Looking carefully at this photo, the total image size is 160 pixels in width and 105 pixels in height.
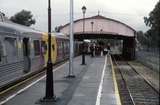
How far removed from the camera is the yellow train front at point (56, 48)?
31.1 meters

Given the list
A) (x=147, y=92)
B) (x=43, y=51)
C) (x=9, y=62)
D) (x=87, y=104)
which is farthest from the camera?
(x=43, y=51)

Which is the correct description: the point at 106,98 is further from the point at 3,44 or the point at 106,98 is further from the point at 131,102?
the point at 3,44

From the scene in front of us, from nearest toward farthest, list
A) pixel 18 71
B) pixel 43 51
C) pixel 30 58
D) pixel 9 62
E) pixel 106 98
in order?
pixel 106 98
pixel 9 62
pixel 18 71
pixel 30 58
pixel 43 51

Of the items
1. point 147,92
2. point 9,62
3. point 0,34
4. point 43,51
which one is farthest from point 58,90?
point 43,51

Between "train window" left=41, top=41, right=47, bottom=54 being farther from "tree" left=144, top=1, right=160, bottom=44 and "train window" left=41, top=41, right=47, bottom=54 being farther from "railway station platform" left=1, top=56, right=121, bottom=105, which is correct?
"tree" left=144, top=1, right=160, bottom=44

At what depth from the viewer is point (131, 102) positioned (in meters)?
17.7

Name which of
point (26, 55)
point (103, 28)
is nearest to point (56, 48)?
point (26, 55)

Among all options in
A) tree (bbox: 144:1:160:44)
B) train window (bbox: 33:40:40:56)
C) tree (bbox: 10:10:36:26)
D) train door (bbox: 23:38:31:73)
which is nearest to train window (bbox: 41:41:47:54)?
train window (bbox: 33:40:40:56)

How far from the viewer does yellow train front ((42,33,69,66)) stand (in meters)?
31.1

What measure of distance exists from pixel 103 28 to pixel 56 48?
36.1 meters

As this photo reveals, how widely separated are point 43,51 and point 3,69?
1276 cm

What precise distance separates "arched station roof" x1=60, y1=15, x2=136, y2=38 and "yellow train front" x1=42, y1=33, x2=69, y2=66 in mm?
24579

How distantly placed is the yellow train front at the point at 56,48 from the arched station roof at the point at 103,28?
24.6 m

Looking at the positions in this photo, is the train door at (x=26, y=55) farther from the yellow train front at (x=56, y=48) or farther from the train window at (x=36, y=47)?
the yellow train front at (x=56, y=48)
